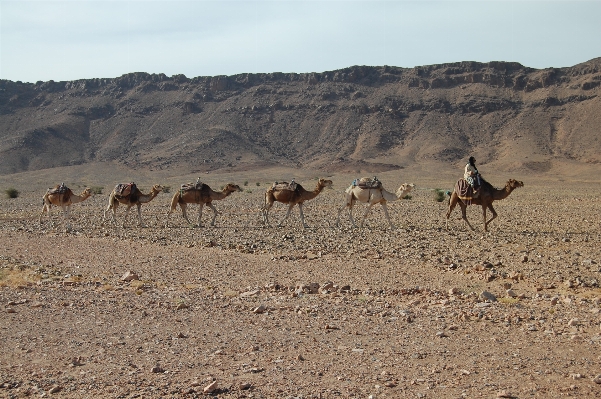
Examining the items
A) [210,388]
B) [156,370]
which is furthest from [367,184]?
[210,388]

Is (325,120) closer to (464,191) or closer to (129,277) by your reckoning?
(464,191)

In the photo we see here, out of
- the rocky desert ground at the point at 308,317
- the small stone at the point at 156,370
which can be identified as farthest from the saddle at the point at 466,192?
the small stone at the point at 156,370

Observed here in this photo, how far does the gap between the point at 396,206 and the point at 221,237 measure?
13255 mm

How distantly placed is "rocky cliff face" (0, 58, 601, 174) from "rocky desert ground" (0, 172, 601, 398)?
65.8 metres

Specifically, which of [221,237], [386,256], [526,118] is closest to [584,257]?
[386,256]

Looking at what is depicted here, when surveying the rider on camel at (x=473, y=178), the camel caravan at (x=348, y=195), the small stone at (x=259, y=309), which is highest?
the rider on camel at (x=473, y=178)

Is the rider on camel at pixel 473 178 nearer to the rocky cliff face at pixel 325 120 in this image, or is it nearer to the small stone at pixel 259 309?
the small stone at pixel 259 309

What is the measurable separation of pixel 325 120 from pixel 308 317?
94418mm

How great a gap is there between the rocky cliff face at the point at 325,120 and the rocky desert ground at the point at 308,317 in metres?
65.8

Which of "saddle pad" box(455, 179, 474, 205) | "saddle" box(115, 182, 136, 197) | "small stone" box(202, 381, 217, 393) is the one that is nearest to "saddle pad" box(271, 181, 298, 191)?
"saddle" box(115, 182, 136, 197)

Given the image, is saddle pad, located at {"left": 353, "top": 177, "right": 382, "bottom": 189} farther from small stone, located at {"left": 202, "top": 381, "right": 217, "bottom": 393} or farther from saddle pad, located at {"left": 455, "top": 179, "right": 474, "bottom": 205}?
small stone, located at {"left": 202, "top": 381, "right": 217, "bottom": 393}

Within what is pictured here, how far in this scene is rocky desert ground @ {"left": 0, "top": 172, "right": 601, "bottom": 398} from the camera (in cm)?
641

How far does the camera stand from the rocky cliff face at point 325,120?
8900cm

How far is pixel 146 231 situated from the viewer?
20.4 metres
